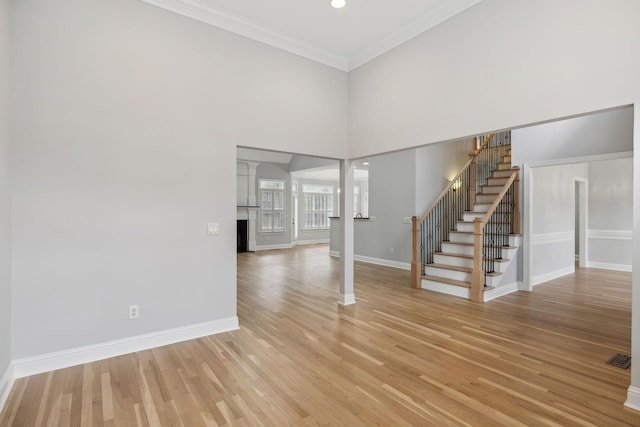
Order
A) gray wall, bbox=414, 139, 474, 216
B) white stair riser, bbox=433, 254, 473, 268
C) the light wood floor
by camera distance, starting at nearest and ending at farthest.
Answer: the light wood floor < white stair riser, bbox=433, 254, 473, 268 < gray wall, bbox=414, 139, 474, 216

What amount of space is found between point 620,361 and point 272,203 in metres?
9.86

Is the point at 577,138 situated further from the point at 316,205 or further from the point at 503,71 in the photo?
the point at 316,205

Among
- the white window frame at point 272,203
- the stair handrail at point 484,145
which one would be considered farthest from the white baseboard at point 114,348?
the white window frame at point 272,203

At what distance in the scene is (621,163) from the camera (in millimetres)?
7387

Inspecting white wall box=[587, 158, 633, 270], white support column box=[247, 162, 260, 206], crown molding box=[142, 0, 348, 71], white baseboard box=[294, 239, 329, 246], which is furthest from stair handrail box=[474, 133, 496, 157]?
white baseboard box=[294, 239, 329, 246]

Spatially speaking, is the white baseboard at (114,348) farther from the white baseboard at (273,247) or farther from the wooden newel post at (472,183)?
the white baseboard at (273,247)

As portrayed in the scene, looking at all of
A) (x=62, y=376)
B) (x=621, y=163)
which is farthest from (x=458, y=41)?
(x=621, y=163)

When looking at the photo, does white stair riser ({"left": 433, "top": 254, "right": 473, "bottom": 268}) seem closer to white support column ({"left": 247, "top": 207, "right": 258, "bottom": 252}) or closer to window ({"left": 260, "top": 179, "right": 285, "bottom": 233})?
white support column ({"left": 247, "top": 207, "right": 258, "bottom": 252})

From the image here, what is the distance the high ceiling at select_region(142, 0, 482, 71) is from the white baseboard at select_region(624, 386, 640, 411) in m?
3.46

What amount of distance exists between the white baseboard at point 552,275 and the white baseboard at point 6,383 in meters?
7.15

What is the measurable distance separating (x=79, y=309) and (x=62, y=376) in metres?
0.53

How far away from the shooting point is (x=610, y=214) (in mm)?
7473

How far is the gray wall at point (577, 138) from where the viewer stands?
14.1ft

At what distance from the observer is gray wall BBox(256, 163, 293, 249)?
11.2 metres
